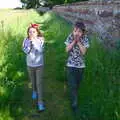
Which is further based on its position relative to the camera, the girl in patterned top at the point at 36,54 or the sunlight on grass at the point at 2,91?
the girl in patterned top at the point at 36,54

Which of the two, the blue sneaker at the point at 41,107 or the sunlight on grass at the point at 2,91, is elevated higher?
the sunlight on grass at the point at 2,91

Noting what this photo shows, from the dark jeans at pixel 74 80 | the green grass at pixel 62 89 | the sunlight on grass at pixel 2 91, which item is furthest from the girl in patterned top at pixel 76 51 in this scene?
the sunlight on grass at pixel 2 91

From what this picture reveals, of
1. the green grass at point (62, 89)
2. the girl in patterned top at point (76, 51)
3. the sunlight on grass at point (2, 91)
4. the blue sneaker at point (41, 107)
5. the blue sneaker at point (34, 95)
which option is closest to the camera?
the green grass at point (62, 89)

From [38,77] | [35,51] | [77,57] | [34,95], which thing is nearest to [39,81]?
[38,77]

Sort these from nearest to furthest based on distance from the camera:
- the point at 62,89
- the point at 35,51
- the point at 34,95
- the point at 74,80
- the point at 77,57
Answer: the point at 77,57 → the point at 74,80 → the point at 35,51 → the point at 34,95 → the point at 62,89

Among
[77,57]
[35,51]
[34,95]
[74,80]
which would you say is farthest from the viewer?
[34,95]

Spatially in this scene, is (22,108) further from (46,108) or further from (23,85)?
(23,85)

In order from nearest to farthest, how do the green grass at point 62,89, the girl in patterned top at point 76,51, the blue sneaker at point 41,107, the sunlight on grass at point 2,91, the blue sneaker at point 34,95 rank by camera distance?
the green grass at point 62,89, the girl in patterned top at point 76,51, the sunlight on grass at point 2,91, the blue sneaker at point 41,107, the blue sneaker at point 34,95

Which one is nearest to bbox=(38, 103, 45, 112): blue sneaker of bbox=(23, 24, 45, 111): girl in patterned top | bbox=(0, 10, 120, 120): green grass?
bbox=(23, 24, 45, 111): girl in patterned top

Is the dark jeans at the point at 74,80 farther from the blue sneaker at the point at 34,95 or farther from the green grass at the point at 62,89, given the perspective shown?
the blue sneaker at the point at 34,95

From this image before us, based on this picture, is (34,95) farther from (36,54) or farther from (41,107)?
(36,54)

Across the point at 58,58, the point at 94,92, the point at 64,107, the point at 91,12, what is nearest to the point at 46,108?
the point at 64,107

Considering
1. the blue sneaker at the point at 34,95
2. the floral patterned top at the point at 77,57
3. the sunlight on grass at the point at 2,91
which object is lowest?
the blue sneaker at the point at 34,95

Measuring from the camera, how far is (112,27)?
10258mm
